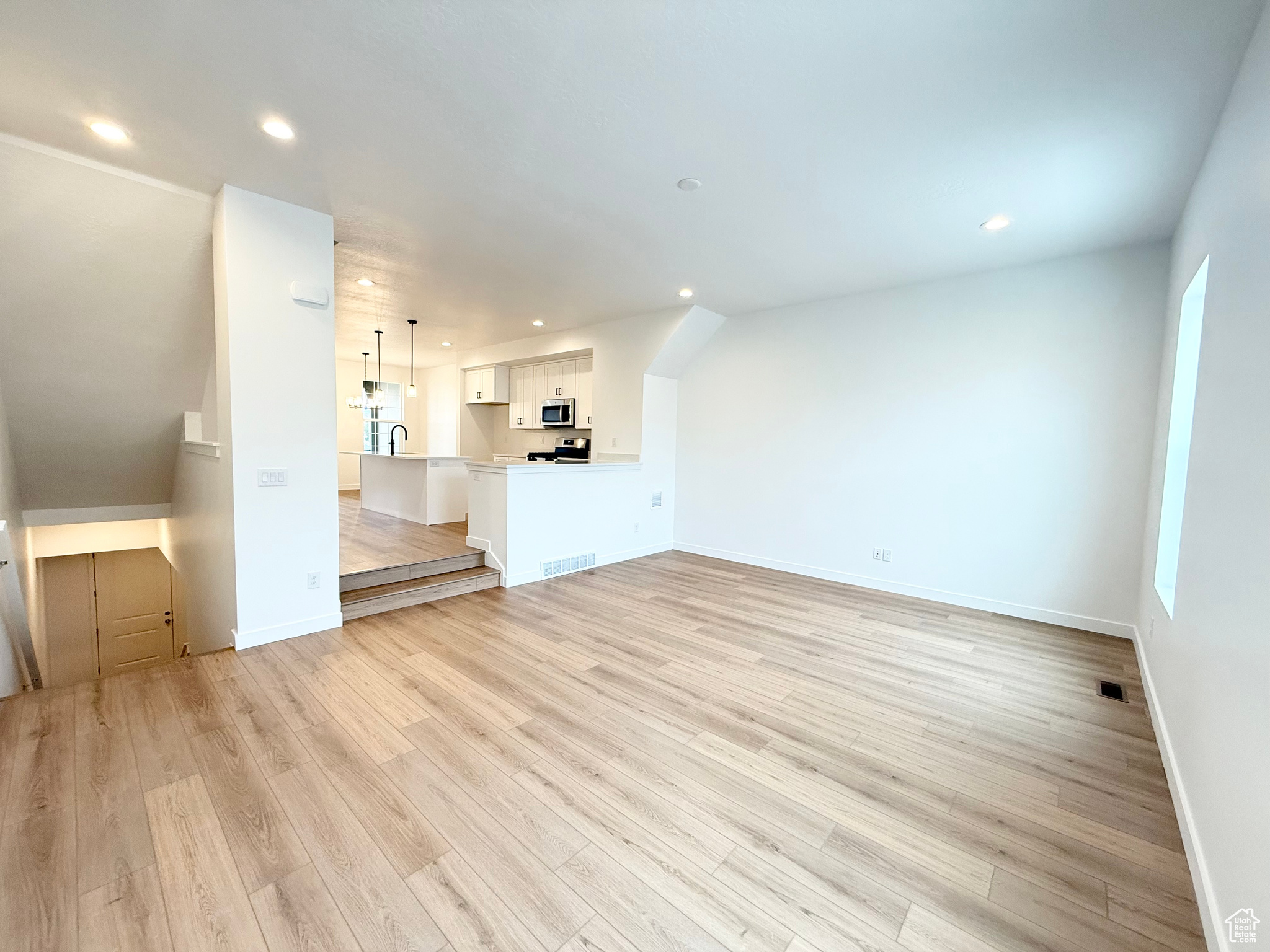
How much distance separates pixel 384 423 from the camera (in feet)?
32.2

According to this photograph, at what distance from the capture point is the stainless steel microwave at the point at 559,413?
700cm

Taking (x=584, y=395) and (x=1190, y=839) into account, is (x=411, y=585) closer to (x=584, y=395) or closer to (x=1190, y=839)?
(x=584, y=395)

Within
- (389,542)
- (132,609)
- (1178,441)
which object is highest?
(1178,441)

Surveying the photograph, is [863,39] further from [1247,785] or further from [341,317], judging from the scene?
[341,317]

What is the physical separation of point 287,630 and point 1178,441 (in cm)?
561

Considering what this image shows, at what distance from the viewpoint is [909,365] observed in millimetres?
4559

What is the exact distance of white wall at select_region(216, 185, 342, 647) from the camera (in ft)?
10.1

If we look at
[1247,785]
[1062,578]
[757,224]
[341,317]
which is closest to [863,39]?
[757,224]

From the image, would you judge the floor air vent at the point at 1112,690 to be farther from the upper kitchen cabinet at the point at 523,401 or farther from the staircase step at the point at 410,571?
the upper kitchen cabinet at the point at 523,401

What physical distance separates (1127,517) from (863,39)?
3.82 metres

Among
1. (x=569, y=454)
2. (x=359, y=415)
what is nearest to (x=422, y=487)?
(x=569, y=454)

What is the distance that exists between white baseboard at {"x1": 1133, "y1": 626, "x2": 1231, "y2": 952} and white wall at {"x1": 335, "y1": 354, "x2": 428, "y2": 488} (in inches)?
390

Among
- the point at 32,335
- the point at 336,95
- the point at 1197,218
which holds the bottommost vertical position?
the point at 32,335

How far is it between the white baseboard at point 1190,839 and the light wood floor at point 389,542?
4740mm
